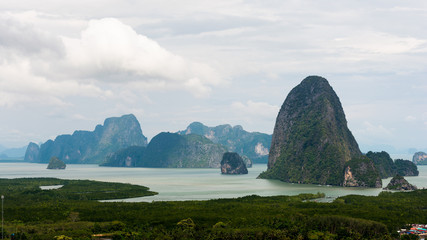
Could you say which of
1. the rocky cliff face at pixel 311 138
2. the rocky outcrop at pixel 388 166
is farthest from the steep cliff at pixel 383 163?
the rocky cliff face at pixel 311 138

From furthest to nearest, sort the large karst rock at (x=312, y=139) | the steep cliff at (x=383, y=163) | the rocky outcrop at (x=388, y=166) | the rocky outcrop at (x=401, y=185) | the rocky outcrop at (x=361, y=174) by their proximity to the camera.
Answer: the rocky outcrop at (x=388, y=166), the steep cliff at (x=383, y=163), the large karst rock at (x=312, y=139), the rocky outcrop at (x=361, y=174), the rocky outcrop at (x=401, y=185)

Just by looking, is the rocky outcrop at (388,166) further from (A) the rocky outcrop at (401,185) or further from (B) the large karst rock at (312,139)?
(A) the rocky outcrop at (401,185)

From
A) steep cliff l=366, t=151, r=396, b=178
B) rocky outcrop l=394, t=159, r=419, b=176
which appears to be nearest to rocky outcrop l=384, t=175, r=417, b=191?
steep cliff l=366, t=151, r=396, b=178

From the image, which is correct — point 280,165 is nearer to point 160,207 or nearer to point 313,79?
point 313,79

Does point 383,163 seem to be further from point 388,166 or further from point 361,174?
point 361,174

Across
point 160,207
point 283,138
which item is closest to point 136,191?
point 160,207

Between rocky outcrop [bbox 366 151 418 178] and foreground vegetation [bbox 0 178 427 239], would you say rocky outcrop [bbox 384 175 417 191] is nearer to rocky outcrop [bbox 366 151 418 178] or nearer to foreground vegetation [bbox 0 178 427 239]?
foreground vegetation [bbox 0 178 427 239]
